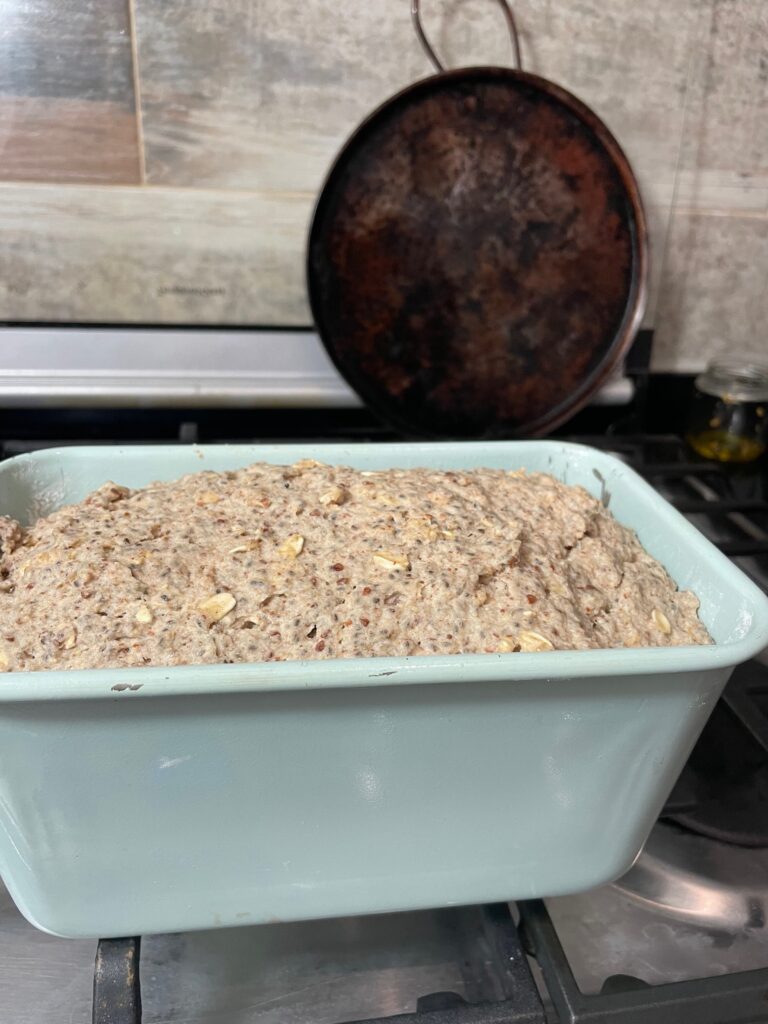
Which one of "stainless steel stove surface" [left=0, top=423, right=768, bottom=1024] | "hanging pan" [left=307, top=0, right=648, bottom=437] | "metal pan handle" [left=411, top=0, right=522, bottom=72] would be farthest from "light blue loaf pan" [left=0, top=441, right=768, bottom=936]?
"metal pan handle" [left=411, top=0, right=522, bottom=72]

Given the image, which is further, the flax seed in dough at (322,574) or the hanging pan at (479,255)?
the hanging pan at (479,255)

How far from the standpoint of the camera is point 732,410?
110 centimetres

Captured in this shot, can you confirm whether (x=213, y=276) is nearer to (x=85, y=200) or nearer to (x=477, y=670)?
(x=85, y=200)

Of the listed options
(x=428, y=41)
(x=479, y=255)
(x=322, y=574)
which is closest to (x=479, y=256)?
(x=479, y=255)

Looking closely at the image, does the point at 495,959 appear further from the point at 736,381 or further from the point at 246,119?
the point at 246,119

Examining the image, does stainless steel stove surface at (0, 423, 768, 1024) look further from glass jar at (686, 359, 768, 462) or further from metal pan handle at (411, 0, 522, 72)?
metal pan handle at (411, 0, 522, 72)

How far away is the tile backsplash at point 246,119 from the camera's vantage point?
970mm

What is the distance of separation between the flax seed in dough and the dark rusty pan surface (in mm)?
465

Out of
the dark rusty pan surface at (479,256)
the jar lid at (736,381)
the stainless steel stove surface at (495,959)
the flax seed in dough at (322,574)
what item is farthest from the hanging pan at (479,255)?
the stainless steel stove surface at (495,959)

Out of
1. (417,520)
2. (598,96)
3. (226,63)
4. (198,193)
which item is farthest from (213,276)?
(417,520)

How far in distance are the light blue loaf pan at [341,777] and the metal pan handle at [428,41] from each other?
76cm

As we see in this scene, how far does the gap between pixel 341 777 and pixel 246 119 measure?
880mm

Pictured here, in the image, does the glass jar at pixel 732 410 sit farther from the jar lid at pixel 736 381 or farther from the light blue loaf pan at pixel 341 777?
the light blue loaf pan at pixel 341 777

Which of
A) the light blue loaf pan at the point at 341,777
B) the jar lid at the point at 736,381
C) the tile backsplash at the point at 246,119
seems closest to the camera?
the light blue loaf pan at the point at 341,777
